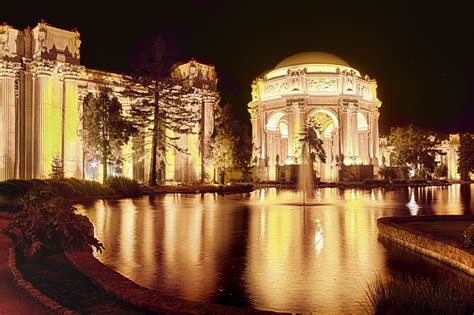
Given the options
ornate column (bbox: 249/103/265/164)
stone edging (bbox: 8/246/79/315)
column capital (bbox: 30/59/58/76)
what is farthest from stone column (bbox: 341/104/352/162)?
stone edging (bbox: 8/246/79/315)

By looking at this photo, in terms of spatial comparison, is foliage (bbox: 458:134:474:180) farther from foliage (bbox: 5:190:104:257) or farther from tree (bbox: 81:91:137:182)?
foliage (bbox: 5:190:104:257)

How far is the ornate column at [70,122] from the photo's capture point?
36.8 m

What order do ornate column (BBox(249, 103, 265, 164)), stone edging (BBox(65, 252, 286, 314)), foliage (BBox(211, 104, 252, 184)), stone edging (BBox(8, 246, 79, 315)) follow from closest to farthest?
1. stone edging (BBox(65, 252, 286, 314))
2. stone edging (BBox(8, 246, 79, 315))
3. foliage (BBox(211, 104, 252, 184))
4. ornate column (BBox(249, 103, 265, 164))

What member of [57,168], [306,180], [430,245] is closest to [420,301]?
[430,245]

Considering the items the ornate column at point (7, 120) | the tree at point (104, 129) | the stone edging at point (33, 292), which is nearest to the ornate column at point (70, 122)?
Answer: the tree at point (104, 129)

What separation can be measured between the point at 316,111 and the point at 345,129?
16.9 feet

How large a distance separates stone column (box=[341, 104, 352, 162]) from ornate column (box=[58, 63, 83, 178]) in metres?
46.0

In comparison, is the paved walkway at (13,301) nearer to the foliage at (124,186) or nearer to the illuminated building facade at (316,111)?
the foliage at (124,186)

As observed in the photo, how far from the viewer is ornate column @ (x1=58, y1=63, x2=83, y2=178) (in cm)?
3678

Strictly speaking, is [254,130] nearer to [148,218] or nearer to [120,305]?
[148,218]

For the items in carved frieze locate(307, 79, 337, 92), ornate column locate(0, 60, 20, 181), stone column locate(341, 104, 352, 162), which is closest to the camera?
ornate column locate(0, 60, 20, 181)

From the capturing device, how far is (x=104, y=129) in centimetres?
3975

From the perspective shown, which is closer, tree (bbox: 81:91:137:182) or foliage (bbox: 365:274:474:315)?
foliage (bbox: 365:274:474:315)

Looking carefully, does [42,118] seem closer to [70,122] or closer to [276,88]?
[70,122]
